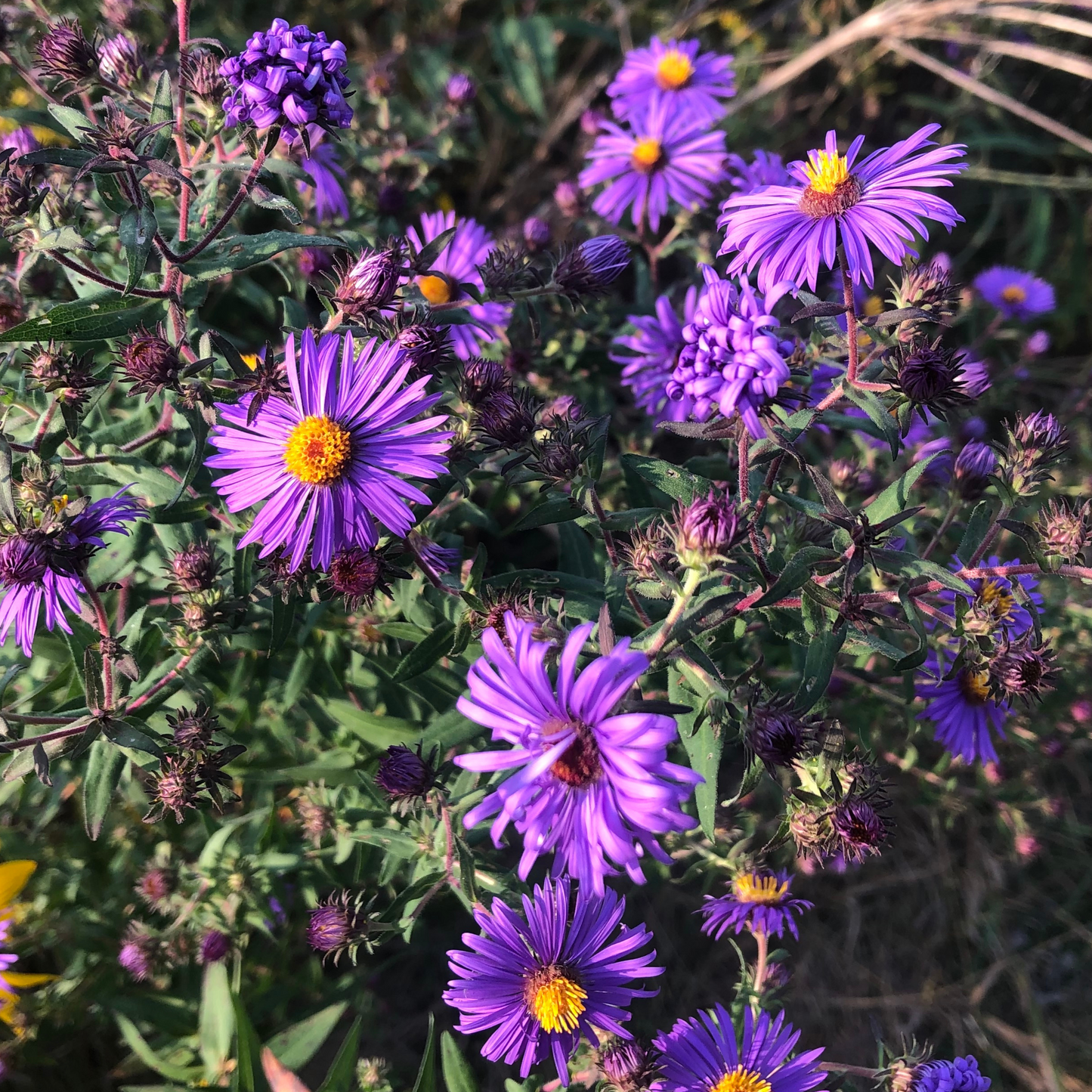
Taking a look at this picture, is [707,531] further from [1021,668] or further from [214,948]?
[214,948]

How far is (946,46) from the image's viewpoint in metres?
4.71

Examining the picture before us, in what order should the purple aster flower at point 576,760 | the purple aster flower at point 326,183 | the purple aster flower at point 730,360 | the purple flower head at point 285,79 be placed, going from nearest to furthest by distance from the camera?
1. the purple aster flower at point 576,760
2. the purple aster flower at point 730,360
3. the purple flower head at point 285,79
4. the purple aster flower at point 326,183

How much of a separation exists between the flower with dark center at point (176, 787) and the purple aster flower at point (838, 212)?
63.2 inches

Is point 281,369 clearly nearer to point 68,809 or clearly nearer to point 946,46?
point 68,809

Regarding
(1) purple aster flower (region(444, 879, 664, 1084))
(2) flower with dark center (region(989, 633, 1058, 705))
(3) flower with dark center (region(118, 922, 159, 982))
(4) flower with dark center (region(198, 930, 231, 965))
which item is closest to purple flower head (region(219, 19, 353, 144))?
(1) purple aster flower (region(444, 879, 664, 1084))

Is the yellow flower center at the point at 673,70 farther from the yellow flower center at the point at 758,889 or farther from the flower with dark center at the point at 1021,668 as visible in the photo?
the yellow flower center at the point at 758,889

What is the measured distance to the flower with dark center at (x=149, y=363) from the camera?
1791mm

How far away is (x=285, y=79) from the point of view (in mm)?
1673

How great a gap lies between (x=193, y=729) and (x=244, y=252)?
107 cm

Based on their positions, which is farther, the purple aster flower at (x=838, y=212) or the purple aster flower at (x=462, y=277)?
the purple aster flower at (x=462, y=277)

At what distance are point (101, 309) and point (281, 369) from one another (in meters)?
0.39

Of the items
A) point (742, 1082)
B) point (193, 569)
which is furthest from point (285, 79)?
point (742, 1082)

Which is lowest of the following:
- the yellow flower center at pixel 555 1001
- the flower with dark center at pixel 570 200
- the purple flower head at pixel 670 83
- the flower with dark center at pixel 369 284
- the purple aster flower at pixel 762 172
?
the yellow flower center at pixel 555 1001

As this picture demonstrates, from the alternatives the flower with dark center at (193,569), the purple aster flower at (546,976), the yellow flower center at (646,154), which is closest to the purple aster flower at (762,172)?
the yellow flower center at (646,154)
